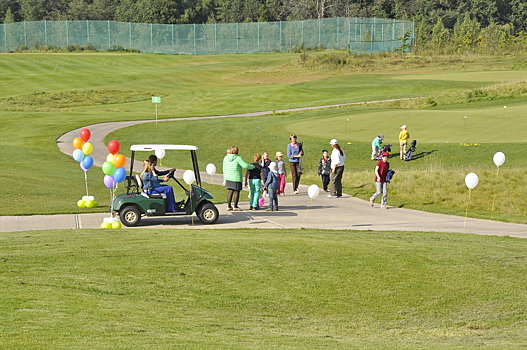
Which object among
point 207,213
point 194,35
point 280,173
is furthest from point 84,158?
point 194,35

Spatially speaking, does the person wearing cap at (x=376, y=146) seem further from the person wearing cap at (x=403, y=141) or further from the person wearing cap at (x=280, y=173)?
the person wearing cap at (x=280, y=173)

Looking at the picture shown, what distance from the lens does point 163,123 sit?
4688 centimetres

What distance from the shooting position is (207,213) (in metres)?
18.0

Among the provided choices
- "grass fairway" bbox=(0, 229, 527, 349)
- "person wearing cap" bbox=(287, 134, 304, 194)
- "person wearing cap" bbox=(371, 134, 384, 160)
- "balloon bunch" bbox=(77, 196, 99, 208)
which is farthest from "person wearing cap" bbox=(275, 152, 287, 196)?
"grass fairway" bbox=(0, 229, 527, 349)

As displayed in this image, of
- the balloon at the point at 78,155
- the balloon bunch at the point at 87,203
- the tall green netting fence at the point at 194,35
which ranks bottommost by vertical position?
the balloon bunch at the point at 87,203

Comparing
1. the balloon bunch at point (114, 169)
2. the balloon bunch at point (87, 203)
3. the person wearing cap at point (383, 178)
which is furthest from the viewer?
the person wearing cap at point (383, 178)

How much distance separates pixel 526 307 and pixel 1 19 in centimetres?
13242

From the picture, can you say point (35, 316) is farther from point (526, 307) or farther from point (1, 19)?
point (1, 19)

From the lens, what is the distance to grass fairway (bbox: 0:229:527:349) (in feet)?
26.9

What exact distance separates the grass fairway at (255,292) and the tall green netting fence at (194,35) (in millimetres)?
90011

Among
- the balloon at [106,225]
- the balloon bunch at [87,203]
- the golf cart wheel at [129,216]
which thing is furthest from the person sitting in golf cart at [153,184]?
the balloon bunch at [87,203]

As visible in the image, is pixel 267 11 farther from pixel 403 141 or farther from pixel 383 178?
pixel 383 178

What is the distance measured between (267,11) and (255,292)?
4919 inches

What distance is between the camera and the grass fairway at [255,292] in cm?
819
